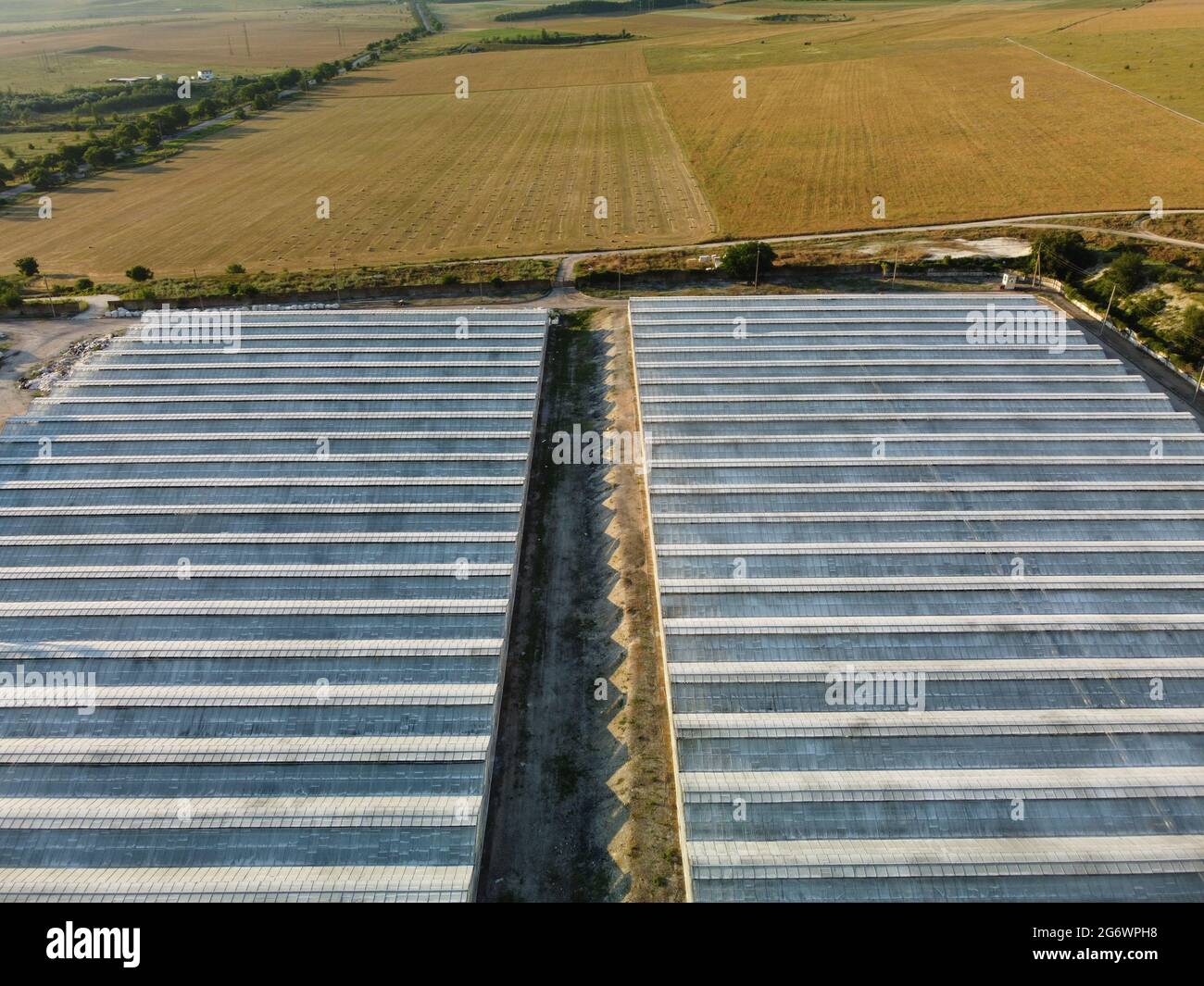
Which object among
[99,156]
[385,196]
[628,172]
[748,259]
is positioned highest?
[99,156]

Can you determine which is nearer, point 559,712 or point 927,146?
point 559,712

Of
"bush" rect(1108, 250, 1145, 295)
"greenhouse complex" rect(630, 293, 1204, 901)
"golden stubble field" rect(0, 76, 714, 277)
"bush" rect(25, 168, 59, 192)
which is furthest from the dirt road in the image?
"bush" rect(25, 168, 59, 192)

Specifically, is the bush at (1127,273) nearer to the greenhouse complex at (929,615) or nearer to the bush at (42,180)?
the greenhouse complex at (929,615)

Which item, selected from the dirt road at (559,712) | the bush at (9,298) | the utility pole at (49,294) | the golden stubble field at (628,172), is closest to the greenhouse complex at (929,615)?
the dirt road at (559,712)

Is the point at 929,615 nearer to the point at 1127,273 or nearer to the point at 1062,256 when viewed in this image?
the point at 1127,273

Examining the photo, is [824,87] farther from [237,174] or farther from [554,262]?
[237,174]

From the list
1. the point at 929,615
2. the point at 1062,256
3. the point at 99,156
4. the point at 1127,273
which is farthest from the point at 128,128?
the point at 929,615
